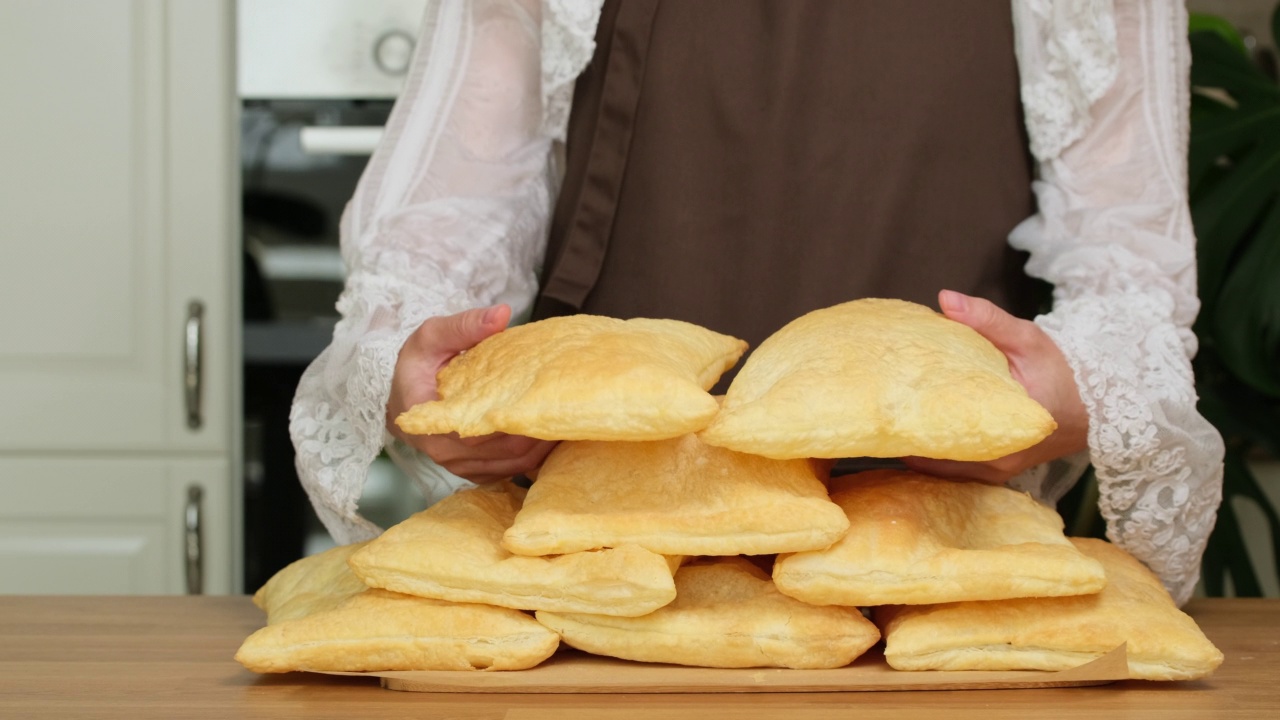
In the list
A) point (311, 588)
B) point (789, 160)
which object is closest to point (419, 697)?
point (311, 588)

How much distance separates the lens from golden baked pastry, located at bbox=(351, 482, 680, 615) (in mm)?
558

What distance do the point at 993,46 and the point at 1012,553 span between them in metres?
0.48

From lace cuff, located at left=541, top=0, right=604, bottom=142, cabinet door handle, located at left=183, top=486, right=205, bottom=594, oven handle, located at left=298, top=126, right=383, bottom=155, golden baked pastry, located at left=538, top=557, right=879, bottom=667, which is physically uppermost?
lace cuff, located at left=541, top=0, right=604, bottom=142

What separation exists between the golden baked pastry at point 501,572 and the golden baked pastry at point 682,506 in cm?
1

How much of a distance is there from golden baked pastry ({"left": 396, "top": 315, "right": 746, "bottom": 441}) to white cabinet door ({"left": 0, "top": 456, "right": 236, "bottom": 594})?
1236 millimetres

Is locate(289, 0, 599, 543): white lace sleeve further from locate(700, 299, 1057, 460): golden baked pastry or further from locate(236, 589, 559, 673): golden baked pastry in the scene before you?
locate(700, 299, 1057, 460): golden baked pastry

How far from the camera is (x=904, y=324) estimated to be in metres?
0.63

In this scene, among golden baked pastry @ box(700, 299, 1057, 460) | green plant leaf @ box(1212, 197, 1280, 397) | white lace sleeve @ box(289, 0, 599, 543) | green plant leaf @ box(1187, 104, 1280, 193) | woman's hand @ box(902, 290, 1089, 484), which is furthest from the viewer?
green plant leaf @ box(1187, 104, 1280, 193)

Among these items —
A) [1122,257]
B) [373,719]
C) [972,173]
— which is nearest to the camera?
[373,719]

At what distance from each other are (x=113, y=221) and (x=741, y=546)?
150cm

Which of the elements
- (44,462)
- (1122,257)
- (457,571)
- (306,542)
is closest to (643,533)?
(457,571)

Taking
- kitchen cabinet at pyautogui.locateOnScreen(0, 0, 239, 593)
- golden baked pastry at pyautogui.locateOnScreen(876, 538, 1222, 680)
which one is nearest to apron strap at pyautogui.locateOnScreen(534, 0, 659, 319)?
golden baked pastry at pyautogui.locateOnScreen(876, 538, 1222, 680)

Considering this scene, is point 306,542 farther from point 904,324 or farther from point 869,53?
→ point 904,324

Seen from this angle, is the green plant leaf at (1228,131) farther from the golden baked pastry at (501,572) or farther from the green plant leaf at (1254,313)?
the golden baked pastry at (501,572)
